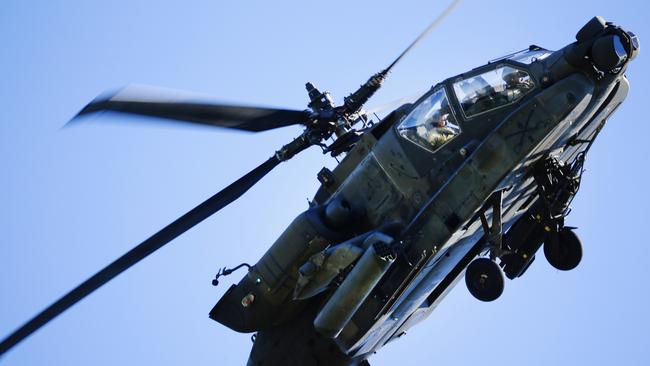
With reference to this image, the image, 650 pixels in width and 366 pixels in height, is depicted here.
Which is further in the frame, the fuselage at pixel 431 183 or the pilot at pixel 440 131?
the pilot at pixel 440 131

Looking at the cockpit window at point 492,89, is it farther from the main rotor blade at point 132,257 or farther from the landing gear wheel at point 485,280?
the main rotor blade at point 132,257

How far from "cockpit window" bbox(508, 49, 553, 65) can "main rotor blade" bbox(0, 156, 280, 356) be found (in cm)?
496

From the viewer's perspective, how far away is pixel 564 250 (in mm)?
12375

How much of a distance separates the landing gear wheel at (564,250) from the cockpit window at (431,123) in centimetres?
231

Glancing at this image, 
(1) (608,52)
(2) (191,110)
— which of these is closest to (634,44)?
(1) (608,52)

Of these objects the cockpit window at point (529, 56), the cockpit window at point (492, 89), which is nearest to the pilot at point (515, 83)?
the cockpit window at point (492, 89)

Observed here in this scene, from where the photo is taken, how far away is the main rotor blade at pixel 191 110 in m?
11.2

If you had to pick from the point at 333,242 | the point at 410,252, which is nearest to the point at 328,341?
the point at 333,242

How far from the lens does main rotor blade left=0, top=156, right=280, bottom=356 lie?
12844 mm

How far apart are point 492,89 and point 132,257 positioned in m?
6.20

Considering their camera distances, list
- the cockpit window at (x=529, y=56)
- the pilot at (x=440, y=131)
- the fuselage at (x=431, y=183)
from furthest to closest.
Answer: the pilot at (x=440, y=131) < the cockpit window at (x=529, y=56) < the fuselage at (x=431, y=183)

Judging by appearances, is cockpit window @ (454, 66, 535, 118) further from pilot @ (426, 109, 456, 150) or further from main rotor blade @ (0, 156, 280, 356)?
main rotor blade @ (0, 156, 280, 356)

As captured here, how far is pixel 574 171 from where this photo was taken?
37.9 ft

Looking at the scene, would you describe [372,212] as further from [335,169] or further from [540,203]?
[540,203]
